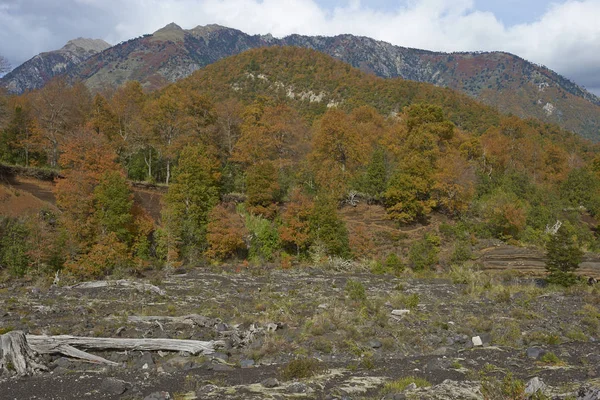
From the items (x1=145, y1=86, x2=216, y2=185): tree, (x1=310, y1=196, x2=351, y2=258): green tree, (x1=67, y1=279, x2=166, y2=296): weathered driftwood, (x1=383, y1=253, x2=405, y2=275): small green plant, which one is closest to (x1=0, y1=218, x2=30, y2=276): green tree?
(x1=67, y1=279, x2=166, y2=296): weathered driftwood

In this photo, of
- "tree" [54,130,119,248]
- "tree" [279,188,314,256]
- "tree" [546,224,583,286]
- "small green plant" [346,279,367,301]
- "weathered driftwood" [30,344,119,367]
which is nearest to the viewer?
"weathered driftwood" [30,344,119,367]

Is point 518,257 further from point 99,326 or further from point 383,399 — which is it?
point 99,326

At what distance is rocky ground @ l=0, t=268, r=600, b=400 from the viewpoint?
34.9 feet

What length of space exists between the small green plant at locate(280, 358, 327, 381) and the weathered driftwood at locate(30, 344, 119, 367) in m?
5.08

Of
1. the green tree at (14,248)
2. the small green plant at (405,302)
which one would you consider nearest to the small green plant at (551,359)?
the small green plant at (405,302)

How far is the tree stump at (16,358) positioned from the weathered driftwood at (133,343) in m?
1.01

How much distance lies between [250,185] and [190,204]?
647 cm

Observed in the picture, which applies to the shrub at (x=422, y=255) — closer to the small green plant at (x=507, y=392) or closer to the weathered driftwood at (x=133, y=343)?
the weathered driftwood at (x=133, y=343)

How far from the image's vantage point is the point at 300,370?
11914 millimetres

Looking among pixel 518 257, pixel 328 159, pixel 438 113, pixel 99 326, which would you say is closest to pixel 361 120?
pixel 438 113

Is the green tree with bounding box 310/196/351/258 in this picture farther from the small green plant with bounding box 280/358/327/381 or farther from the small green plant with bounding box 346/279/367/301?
the small green plant with bounding box 280/358/327/381

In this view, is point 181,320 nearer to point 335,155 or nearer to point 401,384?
point 401,384

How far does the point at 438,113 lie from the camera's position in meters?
57.1

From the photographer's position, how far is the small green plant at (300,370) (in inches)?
464
